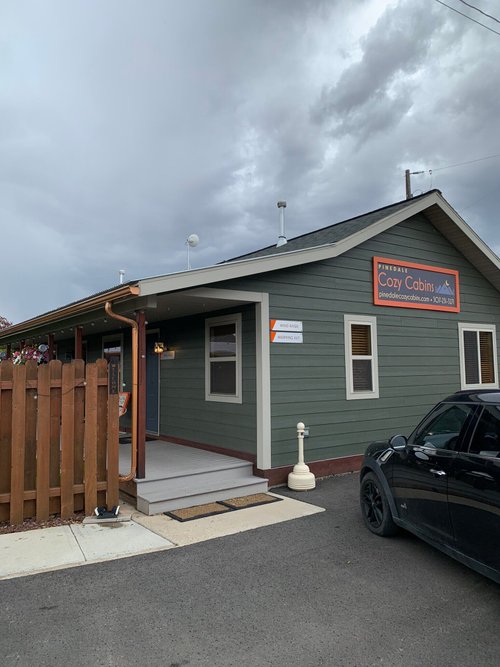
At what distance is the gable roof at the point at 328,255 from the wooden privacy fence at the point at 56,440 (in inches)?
49.5

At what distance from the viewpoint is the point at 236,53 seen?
33.2 feet

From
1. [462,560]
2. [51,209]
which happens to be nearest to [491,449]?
[462,560]

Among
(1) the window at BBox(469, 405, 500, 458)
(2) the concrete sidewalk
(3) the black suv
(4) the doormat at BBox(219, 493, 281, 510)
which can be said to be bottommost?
(4) the doormat at BBox(219, 493, 281, 510)

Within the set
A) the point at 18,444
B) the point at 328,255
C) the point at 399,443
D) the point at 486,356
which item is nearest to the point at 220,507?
the point at 18,444

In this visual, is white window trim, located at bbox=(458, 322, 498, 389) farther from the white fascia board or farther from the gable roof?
the white fascia board

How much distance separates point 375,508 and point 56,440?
3551 millimetres

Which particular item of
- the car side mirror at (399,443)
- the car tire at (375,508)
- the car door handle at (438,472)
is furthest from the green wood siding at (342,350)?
the car door handle at (438,472)

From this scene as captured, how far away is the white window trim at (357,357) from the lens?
7754 mm

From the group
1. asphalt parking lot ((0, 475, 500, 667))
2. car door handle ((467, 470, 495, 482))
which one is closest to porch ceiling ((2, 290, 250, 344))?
asphalt parking lot ((0, 475, 500, 667))

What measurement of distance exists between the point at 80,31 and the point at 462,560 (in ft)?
38.4

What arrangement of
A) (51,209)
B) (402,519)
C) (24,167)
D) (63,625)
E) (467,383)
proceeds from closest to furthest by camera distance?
(63,625), (402,519), (467,383), (24,167), (51,209)

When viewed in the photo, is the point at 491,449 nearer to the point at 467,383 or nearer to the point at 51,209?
the point at 467,383

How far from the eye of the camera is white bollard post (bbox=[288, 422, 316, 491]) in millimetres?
6418

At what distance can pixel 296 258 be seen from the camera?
6.82 m
